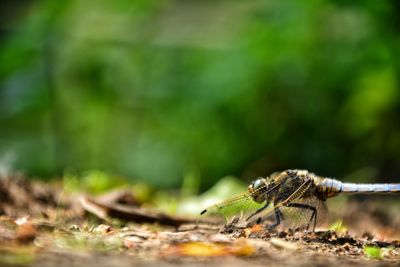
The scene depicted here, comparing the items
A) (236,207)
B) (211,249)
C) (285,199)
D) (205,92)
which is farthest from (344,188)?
(205,92)

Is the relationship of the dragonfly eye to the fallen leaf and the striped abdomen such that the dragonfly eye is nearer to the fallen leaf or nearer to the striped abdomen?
the striped abdomen

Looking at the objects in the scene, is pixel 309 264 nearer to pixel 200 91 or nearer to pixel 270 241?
pixel 270 241

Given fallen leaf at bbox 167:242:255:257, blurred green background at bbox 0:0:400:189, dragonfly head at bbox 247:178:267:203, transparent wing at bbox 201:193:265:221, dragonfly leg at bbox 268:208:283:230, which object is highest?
blurred green background at bbox 0:0:400:189

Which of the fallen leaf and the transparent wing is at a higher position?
the transparent wing

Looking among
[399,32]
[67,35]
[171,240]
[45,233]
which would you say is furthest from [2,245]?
A: [67,35]

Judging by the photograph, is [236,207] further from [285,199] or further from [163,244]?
[163,244]

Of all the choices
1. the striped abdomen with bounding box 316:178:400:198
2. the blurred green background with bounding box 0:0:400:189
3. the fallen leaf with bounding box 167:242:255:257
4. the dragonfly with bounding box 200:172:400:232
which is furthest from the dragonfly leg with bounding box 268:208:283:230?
the blurred green background with bounding box 0:0:400:189
